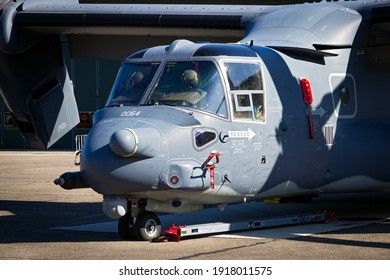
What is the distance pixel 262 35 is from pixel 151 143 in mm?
4155

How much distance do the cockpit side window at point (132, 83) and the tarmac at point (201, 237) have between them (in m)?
2.12

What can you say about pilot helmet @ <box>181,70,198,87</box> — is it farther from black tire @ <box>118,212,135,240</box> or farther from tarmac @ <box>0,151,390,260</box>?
tarmac @ <box>0,151,390,260</box>

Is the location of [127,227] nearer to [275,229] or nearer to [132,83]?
[132,83]

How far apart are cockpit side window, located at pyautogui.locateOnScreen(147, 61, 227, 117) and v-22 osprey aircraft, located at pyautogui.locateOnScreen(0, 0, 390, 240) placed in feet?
0.06

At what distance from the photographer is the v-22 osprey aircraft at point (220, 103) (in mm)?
11820

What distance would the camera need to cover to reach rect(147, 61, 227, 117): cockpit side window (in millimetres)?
12289

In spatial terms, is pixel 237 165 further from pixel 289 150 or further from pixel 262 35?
pixel 262 35

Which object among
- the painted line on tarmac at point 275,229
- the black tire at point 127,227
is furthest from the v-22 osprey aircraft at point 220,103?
the painted line on tarmac at point 275,229

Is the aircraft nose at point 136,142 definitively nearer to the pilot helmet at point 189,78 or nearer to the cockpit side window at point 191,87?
the cockpit side window at point 191,87

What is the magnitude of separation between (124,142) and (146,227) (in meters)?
1.63

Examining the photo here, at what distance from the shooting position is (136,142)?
1131 cm

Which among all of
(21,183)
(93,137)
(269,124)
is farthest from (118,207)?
(21,183)

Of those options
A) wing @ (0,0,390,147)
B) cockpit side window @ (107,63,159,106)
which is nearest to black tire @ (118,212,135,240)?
cockpit side window @ (107,63,159,106)

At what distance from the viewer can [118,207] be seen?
1190cm
